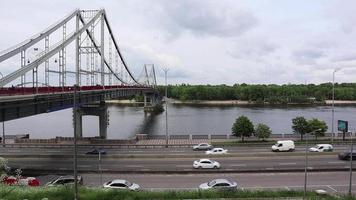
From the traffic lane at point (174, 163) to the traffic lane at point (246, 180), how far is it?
2308 millimetres

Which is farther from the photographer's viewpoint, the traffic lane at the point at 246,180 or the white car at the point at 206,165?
the white car at the point at 206,165

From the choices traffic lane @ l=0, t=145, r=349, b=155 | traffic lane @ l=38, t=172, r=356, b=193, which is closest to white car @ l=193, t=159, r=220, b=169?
traffic lane @ l=38, t=172, r=356, b=193

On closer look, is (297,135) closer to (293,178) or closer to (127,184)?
(293,178)

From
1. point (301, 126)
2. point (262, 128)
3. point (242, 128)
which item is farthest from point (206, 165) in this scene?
point (301, 126)

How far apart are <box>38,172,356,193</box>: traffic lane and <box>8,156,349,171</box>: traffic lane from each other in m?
2.31

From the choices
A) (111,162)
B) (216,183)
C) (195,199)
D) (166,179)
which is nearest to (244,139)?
(111,162)

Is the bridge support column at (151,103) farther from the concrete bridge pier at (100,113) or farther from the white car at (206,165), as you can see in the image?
the white car at (206,165)

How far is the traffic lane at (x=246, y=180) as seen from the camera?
118 ft

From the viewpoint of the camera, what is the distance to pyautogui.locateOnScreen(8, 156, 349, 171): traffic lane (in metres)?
43.3

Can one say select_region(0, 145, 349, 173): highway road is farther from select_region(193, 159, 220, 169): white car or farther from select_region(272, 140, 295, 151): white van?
select_region(272, 140, 295, 151): white van

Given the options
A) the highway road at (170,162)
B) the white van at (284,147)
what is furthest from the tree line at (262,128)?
the white van at (284,147)

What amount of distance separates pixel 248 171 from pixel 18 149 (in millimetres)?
32968

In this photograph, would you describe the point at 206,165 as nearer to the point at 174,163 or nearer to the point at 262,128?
the point at 174,163

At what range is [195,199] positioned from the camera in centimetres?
2492
